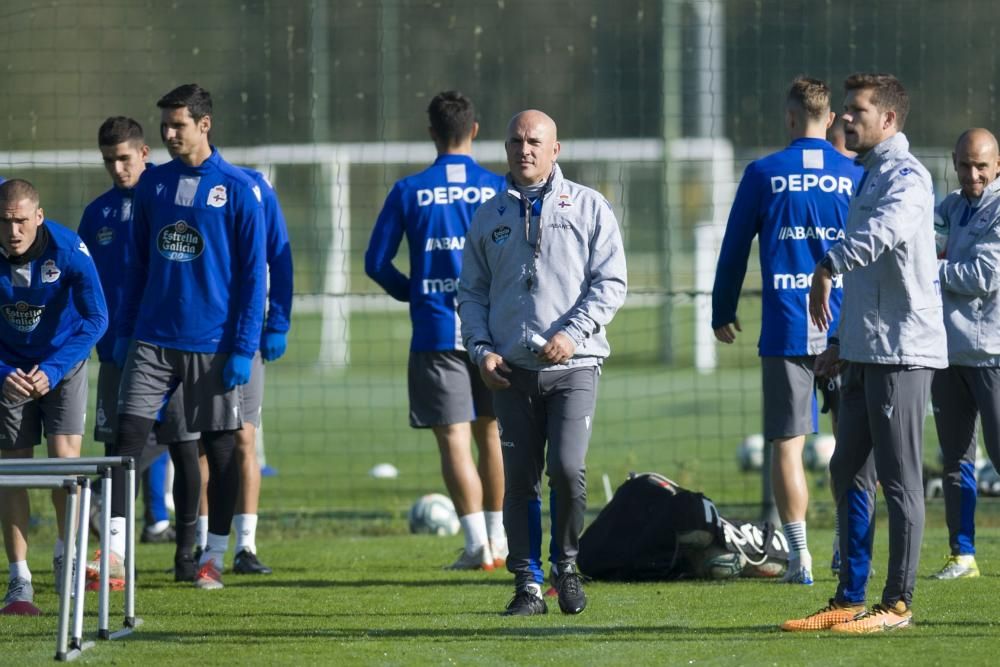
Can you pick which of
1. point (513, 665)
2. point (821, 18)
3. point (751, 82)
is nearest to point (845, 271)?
point (513, 665)

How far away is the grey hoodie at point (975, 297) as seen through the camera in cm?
727

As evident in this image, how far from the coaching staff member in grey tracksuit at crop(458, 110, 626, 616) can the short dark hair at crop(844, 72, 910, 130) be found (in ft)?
3.97

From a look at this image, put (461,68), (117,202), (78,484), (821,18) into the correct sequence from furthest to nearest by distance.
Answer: (461,68) → (821,18) → (117,202) → (78,484)

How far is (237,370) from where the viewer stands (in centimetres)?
755

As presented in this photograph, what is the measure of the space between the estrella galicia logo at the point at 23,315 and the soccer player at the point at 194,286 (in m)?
0.63

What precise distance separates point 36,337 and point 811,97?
3.71 metres

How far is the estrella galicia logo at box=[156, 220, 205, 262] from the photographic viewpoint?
25.0ft

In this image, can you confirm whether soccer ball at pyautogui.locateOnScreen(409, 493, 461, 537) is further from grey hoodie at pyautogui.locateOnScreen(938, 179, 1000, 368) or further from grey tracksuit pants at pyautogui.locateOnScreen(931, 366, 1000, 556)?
grey hoodie at pyautogui.locateOnScreen(938, 179, 1000, 368)

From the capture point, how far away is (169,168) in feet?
25.4

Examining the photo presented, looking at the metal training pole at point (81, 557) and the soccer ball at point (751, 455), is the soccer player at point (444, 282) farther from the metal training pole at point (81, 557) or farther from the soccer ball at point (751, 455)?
the soccer ball at point (751, 455)

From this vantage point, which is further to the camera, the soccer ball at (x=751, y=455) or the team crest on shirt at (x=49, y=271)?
the soccer ball at (x=751, y=455)

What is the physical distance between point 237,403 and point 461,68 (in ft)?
78.0

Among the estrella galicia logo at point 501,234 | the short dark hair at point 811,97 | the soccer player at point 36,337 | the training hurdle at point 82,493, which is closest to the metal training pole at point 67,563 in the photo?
the training hurdle at point 82,493

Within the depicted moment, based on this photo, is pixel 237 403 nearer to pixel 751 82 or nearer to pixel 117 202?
pixel 117 202
